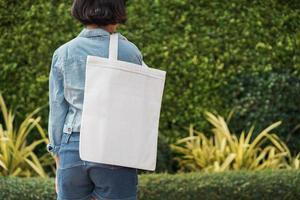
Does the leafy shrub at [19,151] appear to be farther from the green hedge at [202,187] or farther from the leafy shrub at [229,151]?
the leafy shrub at [229,151]

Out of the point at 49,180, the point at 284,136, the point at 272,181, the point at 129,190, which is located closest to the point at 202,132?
the point at 284,136

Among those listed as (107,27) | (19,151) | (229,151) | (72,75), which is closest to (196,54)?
(229,151)

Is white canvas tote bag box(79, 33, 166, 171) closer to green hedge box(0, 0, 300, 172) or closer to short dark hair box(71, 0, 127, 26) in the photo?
short dark hair box(71, 0, 127, 26)

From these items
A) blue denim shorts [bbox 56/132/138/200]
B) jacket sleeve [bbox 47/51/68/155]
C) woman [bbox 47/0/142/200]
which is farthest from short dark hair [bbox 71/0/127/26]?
blue denim shorts [bbox 56/132/138/200]

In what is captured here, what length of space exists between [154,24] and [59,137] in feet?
11.9

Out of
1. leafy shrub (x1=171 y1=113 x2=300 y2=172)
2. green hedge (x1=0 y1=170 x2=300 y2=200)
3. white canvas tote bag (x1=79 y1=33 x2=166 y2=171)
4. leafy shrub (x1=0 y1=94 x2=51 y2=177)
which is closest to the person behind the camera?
white canvas tote bag (x1=79 y1=33 x2=166 y2=171)

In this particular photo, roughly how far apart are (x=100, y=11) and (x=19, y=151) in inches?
129

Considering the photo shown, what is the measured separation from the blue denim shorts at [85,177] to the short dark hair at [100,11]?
1.61 feet

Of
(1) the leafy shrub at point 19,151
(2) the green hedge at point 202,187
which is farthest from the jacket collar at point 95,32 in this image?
(1) the leafy shrub at point 19,151

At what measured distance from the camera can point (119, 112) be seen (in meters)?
3.46

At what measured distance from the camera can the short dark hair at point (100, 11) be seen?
3479 mm

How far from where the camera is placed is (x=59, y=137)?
3508 mm

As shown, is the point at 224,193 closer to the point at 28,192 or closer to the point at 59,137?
the point at 28,192

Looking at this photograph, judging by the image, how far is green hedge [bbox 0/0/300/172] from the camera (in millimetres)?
6965
